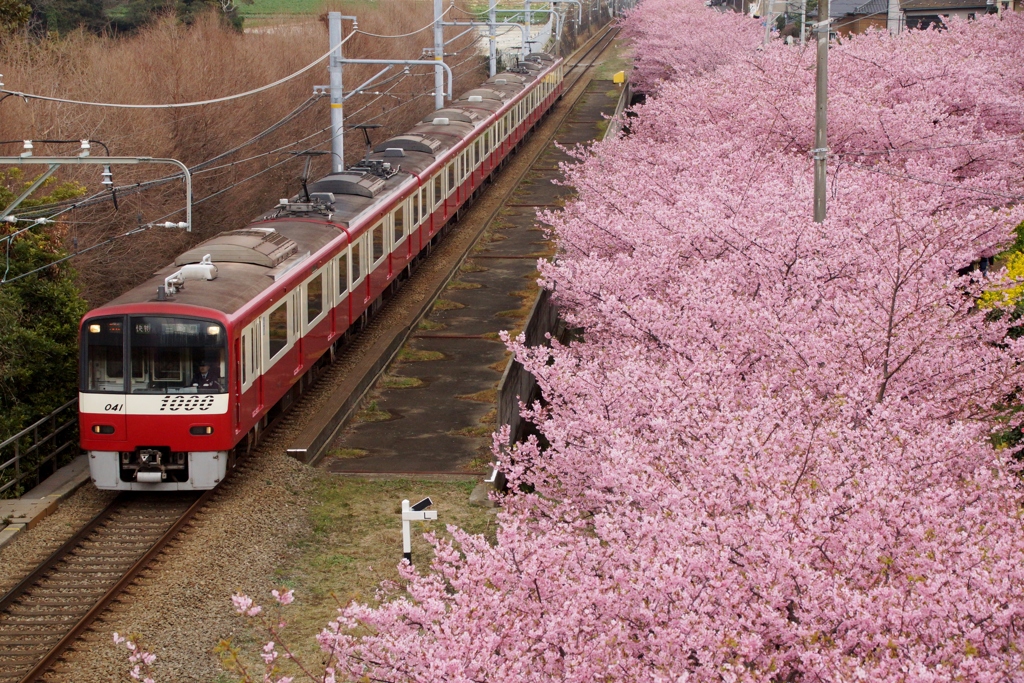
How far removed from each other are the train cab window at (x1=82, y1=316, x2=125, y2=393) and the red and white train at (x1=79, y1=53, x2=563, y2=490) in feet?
0.03

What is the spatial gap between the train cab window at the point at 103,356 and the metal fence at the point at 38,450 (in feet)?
4.58

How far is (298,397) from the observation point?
53.1 feet

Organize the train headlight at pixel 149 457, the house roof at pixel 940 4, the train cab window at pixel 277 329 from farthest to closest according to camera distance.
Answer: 1. the house roof at pixel 940 4
2. the train cab window at pixel 277 329
3. the train headlight at pixel 149 457

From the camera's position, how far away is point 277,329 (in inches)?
559

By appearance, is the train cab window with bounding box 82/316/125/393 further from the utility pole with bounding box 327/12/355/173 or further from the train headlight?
the utility pole with bounding box 327/12/355/173

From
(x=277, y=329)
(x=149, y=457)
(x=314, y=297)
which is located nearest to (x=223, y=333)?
(x=149, y=457)

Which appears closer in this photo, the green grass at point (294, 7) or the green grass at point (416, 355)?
the green grass at point (416, 355)

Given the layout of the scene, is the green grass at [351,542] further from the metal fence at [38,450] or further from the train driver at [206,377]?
the metal fence at [38,450]

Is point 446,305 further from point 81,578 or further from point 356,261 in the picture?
point 81,578

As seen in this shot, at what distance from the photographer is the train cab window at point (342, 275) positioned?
55.3 feet

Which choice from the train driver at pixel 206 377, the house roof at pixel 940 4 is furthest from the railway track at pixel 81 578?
the house roof at pixel 940 4

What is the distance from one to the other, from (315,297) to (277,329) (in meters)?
1.65

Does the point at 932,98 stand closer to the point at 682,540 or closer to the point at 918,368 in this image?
the point at 918,368

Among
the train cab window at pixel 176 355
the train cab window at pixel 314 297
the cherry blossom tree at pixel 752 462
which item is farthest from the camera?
the train cab window at pixel 314 297
